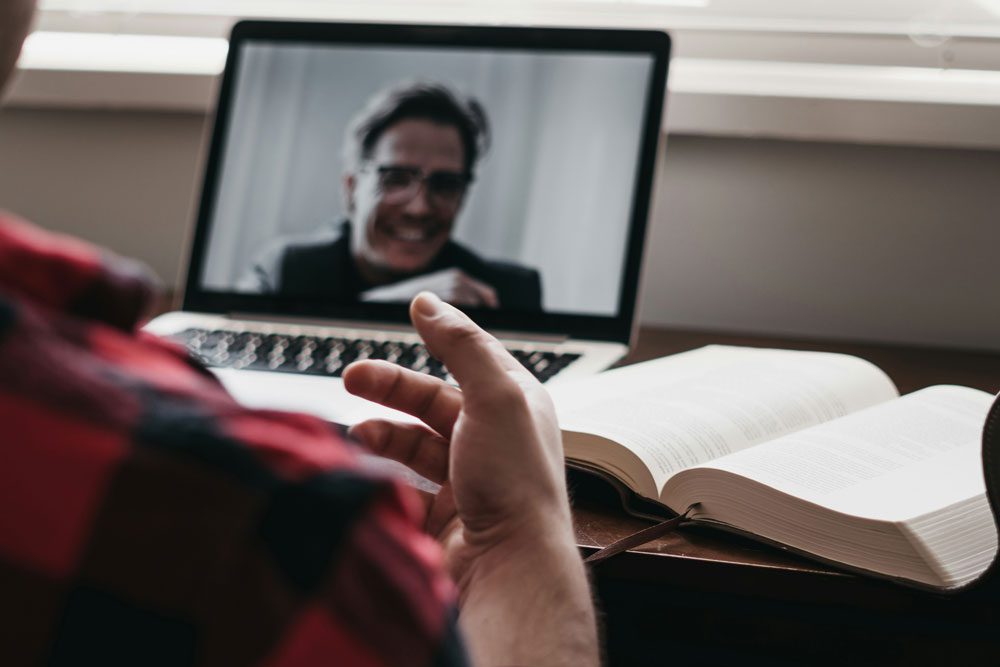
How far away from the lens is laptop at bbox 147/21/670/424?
0.93m

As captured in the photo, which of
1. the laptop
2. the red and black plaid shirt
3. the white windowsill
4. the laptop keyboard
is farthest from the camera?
the white windowsill

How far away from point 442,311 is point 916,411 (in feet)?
1.22

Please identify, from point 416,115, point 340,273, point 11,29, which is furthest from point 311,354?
point 11,29

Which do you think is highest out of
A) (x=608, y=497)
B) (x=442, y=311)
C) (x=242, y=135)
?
(x=242, y=135)

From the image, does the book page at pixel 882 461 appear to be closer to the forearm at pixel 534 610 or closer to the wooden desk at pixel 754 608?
the wooden desk at pixel 754 608

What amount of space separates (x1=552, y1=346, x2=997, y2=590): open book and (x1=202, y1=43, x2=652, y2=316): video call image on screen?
202 millimetres

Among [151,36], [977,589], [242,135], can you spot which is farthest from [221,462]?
[151,36]

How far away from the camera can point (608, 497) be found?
601 millimetres

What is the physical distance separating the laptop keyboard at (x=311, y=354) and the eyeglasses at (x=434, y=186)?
0.16 metres

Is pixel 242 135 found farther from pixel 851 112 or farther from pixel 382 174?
pixel 851 112

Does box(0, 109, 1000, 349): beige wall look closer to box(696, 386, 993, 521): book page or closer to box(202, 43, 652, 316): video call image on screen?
box(202, 43, 652, 316): video call image on screen

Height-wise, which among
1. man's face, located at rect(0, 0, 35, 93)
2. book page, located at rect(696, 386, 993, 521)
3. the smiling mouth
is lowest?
book page, located at rect(696, 386, 993, 521)

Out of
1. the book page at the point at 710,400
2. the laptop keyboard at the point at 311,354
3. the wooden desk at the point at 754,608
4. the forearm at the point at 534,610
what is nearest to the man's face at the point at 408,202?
the laptop keyboard at the point at 311,354

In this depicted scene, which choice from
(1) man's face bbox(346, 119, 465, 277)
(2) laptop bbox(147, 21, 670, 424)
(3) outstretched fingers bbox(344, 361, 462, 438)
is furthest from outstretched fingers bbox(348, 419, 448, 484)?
(1) man's face bbox(346, 119, 465, 277)
